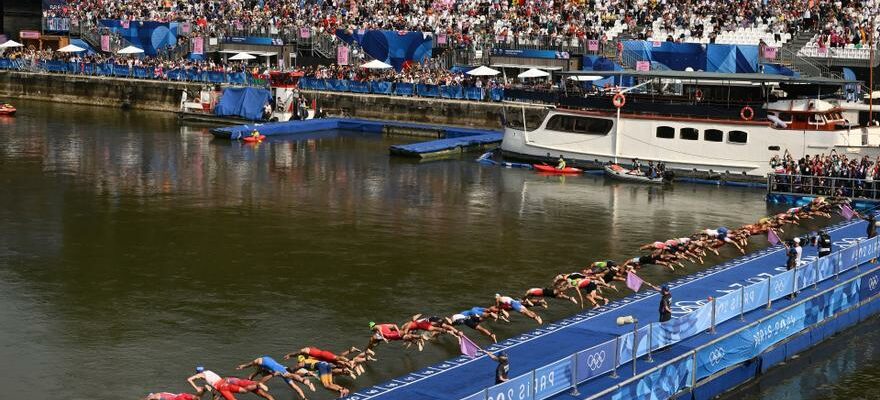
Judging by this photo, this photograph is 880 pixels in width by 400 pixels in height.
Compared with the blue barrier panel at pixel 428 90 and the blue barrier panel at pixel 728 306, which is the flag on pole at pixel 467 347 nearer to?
the blue barrier panel at pixel 728 306

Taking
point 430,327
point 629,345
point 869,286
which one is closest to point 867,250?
point 869,286

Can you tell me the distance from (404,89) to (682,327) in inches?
2143

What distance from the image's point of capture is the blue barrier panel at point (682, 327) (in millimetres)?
28297

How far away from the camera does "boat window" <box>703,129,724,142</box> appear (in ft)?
196

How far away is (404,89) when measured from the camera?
269 feet

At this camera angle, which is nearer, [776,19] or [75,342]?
[75,342]

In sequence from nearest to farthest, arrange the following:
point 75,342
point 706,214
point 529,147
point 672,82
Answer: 1. point 75,342
2. point 706,214
3. point 529,147
4. point 672,82

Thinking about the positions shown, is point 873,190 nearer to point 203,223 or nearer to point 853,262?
point 853,262

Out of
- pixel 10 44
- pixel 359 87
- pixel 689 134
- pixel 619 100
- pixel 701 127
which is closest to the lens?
pixel 701 127

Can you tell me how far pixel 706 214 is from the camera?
167ft

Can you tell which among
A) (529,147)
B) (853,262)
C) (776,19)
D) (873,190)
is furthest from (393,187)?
(776,19)

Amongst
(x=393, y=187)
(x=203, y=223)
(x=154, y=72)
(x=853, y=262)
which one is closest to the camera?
(x=853, y=262)

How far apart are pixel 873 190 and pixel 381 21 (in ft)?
160

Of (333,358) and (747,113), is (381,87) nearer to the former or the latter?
(747,113)
